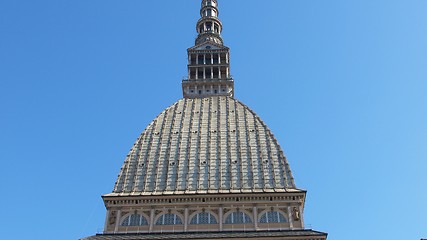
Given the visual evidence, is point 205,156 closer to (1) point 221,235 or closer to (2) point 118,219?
(2) point 118,219

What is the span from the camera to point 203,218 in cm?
4553

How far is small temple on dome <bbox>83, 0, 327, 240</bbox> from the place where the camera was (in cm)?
4488

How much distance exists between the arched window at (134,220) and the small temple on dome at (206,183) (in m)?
0.03

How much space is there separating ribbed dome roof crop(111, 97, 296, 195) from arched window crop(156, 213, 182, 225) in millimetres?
2130

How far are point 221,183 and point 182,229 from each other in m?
5.96

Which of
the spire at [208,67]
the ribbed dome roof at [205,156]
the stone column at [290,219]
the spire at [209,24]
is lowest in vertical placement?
the stone column at [290,219]

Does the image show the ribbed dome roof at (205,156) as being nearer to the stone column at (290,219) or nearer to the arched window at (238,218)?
the stone column at (290,219)

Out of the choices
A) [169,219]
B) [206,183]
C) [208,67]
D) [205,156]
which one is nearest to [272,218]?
[206,183]

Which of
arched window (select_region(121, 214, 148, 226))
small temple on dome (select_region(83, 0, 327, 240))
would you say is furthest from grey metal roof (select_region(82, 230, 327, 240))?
arched window (select_region(121, 214, 148, 226))

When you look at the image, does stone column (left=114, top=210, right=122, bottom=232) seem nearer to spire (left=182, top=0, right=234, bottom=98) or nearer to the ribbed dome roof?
the ribbed dome roof

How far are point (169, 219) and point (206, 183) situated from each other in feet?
16.6

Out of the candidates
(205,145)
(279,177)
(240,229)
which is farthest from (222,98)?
(240,229)

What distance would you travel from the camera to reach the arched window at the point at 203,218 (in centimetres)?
4525

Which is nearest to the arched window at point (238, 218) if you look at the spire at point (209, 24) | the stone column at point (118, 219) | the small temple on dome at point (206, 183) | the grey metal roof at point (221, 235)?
the small temple on dome at point (206, 183)
